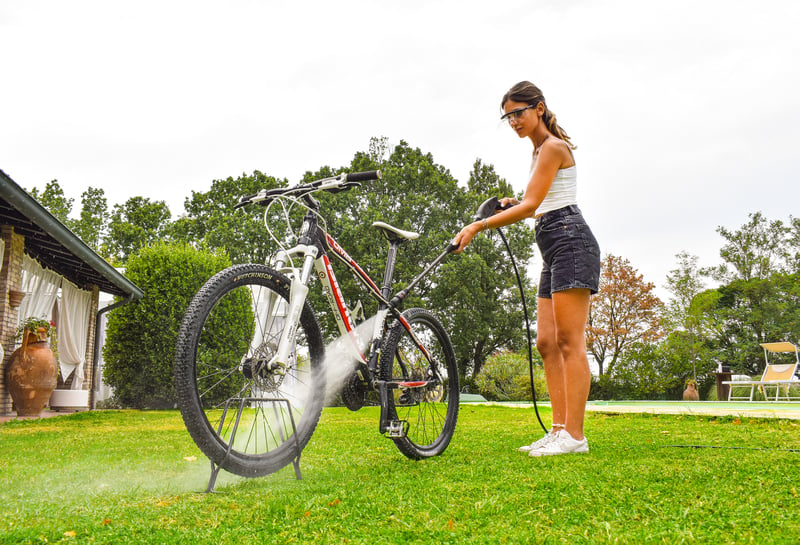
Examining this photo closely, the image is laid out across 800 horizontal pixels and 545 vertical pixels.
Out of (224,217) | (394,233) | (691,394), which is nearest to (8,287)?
(394,233)

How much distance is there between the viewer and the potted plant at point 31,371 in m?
8.12

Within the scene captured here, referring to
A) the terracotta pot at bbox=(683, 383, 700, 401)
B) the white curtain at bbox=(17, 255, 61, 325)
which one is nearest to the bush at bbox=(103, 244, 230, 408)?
the white curtain at bbox=(17, 255, 61, 325)

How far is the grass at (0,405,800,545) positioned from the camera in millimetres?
1425

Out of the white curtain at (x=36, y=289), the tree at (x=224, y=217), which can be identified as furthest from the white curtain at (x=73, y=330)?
the tree at (x=224, y=217)

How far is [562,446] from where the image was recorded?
9.36 ft

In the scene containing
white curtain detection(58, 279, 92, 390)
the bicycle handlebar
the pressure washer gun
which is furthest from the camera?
white curtain detection(58, 279, 92, 390)

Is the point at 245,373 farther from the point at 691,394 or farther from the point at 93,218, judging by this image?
the point at 93,218

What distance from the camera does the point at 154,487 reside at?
7.20ft

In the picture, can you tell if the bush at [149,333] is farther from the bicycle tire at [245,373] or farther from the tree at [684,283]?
the tree at [684,283]

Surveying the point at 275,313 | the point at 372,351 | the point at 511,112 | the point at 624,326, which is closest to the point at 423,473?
the point at 372,351

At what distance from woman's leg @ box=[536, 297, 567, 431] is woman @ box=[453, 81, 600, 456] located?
10 cm

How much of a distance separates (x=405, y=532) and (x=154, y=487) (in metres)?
1.24

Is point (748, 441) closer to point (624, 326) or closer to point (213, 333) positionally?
point (213, 333)

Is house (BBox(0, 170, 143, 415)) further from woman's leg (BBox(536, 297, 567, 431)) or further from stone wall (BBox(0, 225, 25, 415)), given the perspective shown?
woman's leg (BBox(536, 297, 567, 431))
